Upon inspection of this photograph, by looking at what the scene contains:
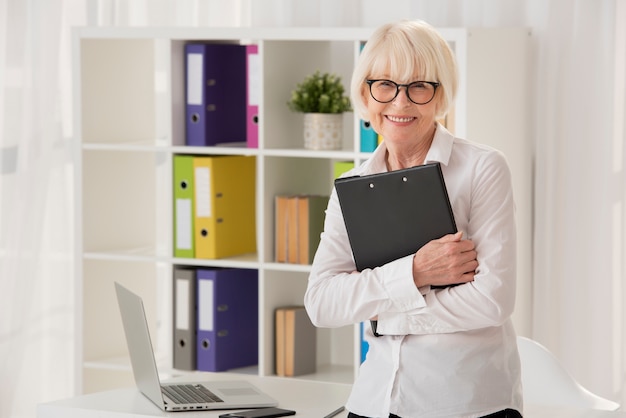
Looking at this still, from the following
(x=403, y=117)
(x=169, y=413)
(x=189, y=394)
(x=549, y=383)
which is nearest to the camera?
(x=403, y=117)

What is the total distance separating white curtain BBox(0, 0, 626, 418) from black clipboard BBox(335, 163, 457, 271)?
1757 mm

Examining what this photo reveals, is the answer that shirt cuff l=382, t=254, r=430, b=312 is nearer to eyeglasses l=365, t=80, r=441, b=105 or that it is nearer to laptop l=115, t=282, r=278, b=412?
eyeglasses l=365, t=80, r=441, b=105

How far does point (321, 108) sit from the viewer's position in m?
3.83

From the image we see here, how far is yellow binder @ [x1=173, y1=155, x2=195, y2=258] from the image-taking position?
157 inches

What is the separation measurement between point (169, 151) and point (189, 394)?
1.52 metres

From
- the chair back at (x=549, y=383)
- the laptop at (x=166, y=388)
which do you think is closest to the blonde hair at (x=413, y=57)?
the laptop at (x=166, y=388)

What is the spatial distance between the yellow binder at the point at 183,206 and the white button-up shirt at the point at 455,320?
1.83 m

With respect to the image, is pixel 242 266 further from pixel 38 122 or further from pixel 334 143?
pixel 38 122

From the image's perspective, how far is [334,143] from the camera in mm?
3832

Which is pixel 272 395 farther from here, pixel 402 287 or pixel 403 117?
pixel 403 117

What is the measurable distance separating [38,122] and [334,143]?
4.65 feet

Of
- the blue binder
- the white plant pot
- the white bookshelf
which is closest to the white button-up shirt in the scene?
the white bookshelf

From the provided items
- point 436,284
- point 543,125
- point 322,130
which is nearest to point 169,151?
point 322,130

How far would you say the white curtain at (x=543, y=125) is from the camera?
379 centimetres
